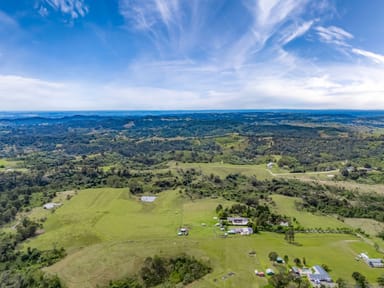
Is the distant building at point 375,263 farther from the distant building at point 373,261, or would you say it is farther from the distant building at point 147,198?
the distant building at point 147,198

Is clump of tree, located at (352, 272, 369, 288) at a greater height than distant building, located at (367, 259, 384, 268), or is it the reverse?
clump of tree, located at (352, 272, 369, 288)

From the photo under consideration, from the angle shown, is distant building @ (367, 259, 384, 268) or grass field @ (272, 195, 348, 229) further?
grass field @ (272, 195, 348, 229)

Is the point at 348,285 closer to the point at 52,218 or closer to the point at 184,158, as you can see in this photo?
the point at 52,218

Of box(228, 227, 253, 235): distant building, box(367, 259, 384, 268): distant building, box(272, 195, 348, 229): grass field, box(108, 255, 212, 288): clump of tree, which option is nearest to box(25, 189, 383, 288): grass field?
box(272, 195, 348, 229): grass field

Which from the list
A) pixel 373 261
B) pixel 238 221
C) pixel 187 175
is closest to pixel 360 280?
pixel 373 261

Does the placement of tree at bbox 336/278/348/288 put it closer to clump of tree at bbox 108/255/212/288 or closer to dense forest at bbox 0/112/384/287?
clump of tree at bbox 108/255/212/288

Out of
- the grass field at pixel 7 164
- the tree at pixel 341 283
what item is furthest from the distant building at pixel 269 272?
the grass field at pixel 7 164

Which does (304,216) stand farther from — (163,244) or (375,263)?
(163,244)
